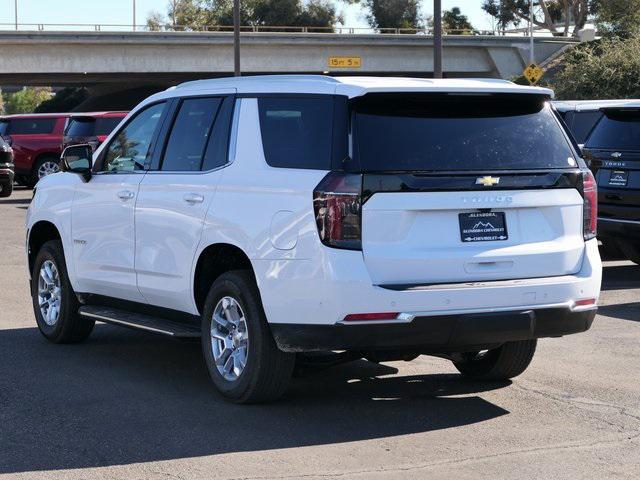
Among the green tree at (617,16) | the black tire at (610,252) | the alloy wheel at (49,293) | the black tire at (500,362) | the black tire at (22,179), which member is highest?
the green tree at (617,16)

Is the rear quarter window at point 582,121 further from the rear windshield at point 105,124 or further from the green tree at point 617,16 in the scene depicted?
the green tree at point 617,16

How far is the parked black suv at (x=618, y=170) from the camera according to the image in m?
12.6

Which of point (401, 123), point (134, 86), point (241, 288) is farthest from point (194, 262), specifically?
point (134, 86)

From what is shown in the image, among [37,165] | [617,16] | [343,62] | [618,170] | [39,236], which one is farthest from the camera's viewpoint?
[343,62]

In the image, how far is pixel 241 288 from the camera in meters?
6.87

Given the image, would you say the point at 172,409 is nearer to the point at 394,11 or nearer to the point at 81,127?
the point at 81,127

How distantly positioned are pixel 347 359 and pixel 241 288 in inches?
30.2

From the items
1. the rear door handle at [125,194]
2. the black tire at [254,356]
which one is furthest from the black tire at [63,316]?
the black tire at [254,356]

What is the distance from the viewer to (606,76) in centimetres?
4506

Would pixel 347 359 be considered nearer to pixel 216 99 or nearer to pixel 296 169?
pixel 296 169

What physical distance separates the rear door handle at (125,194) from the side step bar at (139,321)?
81 cm

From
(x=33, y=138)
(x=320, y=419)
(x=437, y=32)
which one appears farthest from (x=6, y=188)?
(x=320, y=419)

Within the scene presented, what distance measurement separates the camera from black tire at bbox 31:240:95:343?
8.95 metres

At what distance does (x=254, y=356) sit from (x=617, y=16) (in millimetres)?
62425
